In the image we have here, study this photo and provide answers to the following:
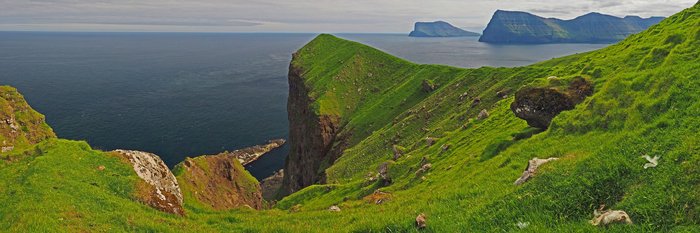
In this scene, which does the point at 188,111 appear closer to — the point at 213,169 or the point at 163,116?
the point at 163,116

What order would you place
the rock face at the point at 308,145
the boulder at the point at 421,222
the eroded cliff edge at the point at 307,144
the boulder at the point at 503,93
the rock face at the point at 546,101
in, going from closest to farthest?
the boulder at the point at 421,222 → the rock face at the point at 546,101 → the boulder at the point at 503,93 → the rock face at the point at 308,145 → the eroded cliff edge at the point at 307,144

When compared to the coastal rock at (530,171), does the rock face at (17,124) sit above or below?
below

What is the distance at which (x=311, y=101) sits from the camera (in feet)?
410

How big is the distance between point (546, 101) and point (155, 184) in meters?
32.5

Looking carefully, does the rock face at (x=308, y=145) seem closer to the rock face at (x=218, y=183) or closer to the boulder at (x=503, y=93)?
the rock face at (x=218, y=183)

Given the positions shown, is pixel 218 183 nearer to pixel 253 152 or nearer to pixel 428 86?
pixel 428 86

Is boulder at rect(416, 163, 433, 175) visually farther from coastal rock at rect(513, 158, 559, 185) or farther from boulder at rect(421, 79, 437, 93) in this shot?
boulder at rect(421, 79, 437, 93)

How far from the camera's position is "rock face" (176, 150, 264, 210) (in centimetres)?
5297

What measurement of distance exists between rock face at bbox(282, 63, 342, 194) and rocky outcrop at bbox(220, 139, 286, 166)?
1631 centimetres

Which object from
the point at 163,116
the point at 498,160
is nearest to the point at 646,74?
the point at 498,160

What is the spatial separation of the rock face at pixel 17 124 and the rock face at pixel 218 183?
57.8 feet

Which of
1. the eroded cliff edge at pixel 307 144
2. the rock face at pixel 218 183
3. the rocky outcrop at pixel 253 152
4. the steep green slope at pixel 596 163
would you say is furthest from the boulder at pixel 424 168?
the rocky outcrop at pixel 253 152

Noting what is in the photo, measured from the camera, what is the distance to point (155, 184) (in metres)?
30.6

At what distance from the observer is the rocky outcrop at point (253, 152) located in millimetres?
134438
